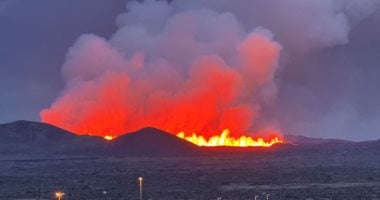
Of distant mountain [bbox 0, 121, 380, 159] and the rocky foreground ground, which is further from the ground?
distant mountain [bbox 0, 121, 380, 159]

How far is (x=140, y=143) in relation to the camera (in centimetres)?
18125

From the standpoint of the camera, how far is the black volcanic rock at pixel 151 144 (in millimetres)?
175625

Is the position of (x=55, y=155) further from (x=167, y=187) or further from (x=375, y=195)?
(x=375, y=195)

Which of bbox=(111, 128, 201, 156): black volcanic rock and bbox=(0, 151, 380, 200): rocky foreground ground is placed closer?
bbox=(0, 151, 380, 200): rocky foreground ground

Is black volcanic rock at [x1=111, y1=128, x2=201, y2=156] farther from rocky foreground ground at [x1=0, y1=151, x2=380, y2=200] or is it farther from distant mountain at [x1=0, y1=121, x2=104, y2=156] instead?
rocky foreground ground at [x1=0, y1=151, x2=380, y2=200]

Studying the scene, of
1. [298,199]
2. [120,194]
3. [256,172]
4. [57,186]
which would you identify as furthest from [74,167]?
[298,199]

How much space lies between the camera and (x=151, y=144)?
181 meters

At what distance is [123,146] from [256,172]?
68.3 metres

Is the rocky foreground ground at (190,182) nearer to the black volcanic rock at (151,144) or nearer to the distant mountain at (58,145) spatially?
the black volcanic rock at (151,144)

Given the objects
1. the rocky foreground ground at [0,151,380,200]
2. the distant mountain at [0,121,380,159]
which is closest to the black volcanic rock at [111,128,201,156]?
the distant mountain at [0,121,380,159]

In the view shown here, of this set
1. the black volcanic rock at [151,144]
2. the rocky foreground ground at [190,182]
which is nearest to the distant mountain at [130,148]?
the black volcanic rock at [151,144]

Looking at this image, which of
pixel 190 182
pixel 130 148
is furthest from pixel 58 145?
pixel 190 182

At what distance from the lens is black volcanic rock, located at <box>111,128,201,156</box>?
576 feet

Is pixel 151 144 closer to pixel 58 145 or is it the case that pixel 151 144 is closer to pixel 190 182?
pixel 58 145
